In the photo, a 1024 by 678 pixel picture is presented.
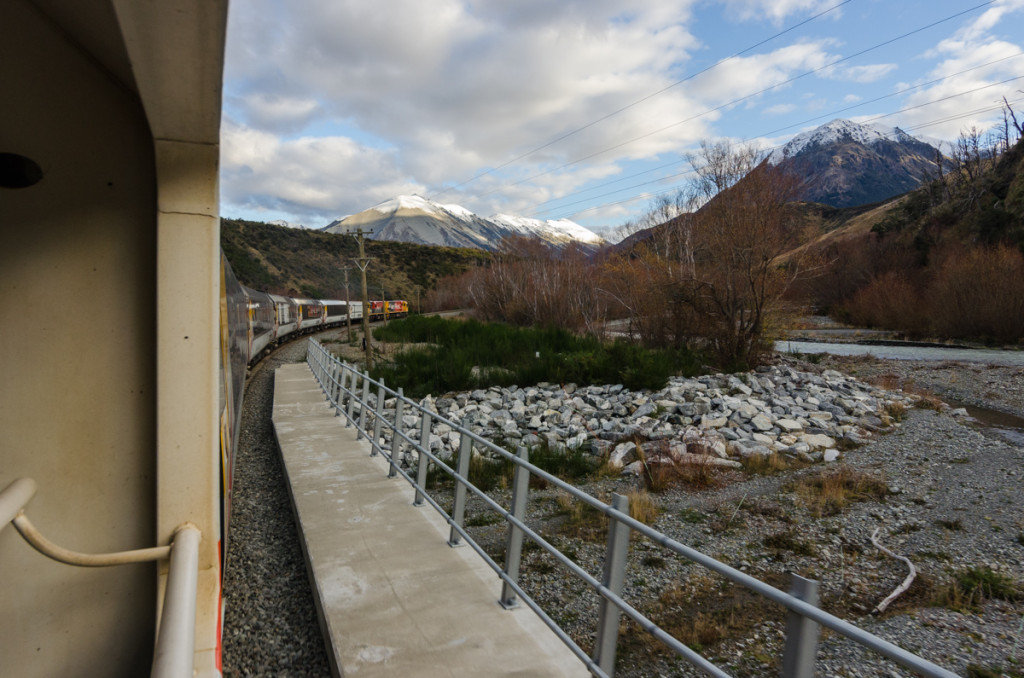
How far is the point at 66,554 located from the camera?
2.08 meters

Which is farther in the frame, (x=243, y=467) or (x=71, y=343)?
(x=243, y=467)

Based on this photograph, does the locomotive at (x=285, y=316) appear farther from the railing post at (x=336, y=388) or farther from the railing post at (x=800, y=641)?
the railing post at (x=800, y=641)

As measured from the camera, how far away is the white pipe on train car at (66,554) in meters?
2.02

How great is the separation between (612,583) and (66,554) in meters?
2.31

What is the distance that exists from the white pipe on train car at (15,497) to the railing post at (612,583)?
92.3 inches

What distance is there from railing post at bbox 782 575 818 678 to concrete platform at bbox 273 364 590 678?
5.52 ft

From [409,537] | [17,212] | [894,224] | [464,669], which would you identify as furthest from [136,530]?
[894,224]

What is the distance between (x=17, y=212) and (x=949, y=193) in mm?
73761

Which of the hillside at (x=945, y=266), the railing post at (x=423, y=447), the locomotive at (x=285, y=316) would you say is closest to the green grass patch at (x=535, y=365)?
the locomotive at (x=285, y=316)

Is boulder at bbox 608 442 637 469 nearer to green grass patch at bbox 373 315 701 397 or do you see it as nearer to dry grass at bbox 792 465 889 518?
dry grass at bbox 792 465 889 518

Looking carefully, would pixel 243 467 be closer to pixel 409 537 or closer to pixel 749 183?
pixel 409 537

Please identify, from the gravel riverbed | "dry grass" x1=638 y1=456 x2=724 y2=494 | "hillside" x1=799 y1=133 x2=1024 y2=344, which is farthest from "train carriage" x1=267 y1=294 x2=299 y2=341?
"hillside" x1=799 y1=133 x2=1024 y2=344

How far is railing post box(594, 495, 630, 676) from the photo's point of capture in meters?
2.86

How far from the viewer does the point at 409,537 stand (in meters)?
5.30
